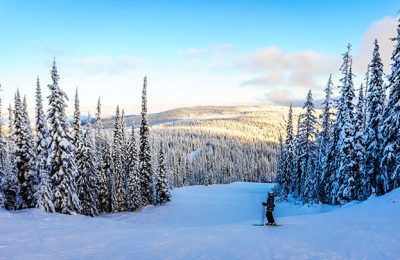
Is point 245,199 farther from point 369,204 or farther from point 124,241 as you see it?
point 124,241

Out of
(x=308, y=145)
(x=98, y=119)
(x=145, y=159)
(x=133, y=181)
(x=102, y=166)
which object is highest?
(x=98, y=119)

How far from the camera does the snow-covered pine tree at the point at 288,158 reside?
62.9 metres

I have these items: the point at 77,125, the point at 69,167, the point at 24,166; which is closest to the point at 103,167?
the point at 77,125

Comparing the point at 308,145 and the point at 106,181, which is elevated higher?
the point at 308,145

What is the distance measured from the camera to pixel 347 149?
3475 cm

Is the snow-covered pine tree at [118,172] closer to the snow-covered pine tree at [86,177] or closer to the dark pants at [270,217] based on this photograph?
the snow-covered pine tree at [86,177]

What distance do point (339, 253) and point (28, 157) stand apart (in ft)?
119

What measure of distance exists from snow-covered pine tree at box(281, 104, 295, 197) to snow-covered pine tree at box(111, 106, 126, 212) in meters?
30.5

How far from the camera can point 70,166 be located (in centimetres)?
3197

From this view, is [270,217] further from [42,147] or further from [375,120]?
[42,147]

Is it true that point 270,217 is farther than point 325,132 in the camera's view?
No

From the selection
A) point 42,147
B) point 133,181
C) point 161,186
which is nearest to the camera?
point 42,147

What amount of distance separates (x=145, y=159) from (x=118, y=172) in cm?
450

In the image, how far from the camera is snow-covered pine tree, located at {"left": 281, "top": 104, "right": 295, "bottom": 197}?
62.9 meters
